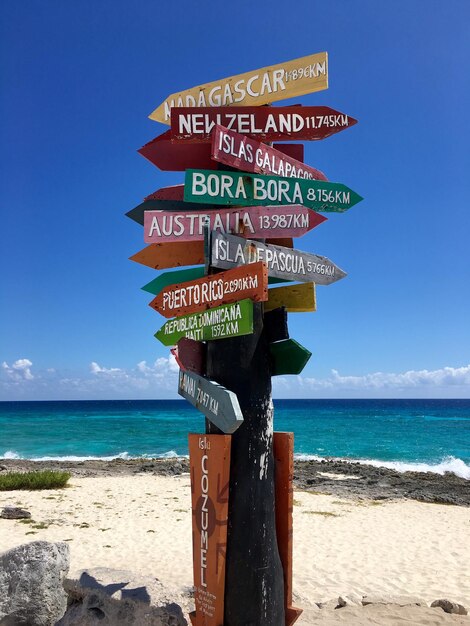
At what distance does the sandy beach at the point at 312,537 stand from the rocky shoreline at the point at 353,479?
977 millimetres

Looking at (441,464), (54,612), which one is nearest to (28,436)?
Result: (441,464)

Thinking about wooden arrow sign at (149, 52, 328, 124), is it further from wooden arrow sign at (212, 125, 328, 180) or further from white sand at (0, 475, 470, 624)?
white sand at (0, 475, 470, 624)

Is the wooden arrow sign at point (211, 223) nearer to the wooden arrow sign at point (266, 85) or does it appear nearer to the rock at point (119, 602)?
the wooden arrow sign at point (266, 85)

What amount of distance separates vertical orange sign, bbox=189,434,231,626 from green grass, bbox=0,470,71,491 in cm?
1424

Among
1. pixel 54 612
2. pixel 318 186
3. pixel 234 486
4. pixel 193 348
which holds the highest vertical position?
pixel 318 186

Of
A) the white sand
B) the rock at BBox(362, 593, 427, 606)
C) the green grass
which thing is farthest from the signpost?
the green grass

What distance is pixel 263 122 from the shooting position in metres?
4.31

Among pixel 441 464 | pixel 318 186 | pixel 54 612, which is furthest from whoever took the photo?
pixel 441 464

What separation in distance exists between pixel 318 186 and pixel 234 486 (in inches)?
99.5

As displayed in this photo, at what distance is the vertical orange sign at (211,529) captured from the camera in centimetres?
348

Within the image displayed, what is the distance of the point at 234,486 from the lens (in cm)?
363

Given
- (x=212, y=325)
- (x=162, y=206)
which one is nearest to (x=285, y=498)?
(x=212, y=325)

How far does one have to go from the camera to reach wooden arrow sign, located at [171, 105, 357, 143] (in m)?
4.17

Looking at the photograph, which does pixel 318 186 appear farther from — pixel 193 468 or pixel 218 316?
pixel 193 468
